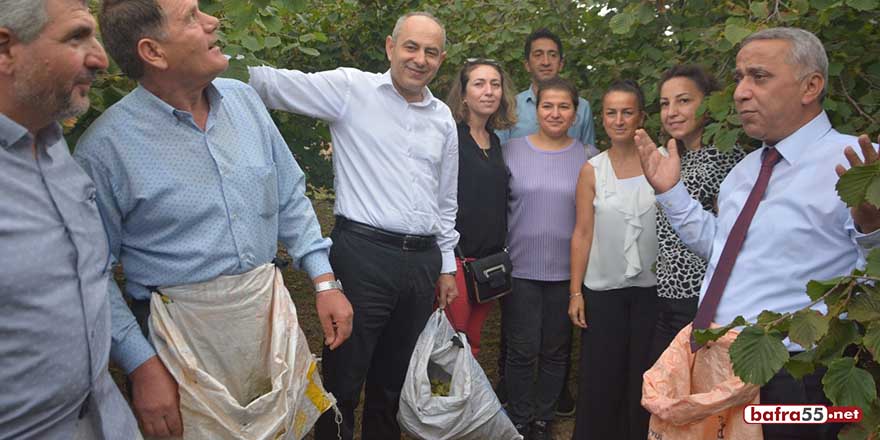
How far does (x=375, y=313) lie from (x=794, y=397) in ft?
5.79

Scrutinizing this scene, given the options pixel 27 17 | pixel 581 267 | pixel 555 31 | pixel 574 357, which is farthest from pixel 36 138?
pixel 574 357

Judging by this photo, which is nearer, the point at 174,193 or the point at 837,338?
the point at 837,338

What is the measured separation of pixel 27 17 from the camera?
1705mm

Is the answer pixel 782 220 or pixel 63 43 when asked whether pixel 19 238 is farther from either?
pixel 782 220

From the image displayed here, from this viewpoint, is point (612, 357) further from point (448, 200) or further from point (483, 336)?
point (483, 336)

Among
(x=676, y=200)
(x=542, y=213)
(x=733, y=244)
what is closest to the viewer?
(x=733, y=244)

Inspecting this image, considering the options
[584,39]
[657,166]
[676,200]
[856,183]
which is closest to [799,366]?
[856,183]

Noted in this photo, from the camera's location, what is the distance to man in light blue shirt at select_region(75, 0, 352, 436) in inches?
87.3

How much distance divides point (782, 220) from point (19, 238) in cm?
213

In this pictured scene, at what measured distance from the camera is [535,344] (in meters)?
4.50

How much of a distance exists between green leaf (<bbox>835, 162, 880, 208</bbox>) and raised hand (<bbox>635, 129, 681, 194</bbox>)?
891 mm

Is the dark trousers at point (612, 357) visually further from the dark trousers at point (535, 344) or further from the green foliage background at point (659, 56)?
the green foliage background at point (659, 56)

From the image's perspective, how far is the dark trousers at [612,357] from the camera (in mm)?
4031

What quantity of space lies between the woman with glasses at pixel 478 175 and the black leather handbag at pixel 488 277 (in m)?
0.04
